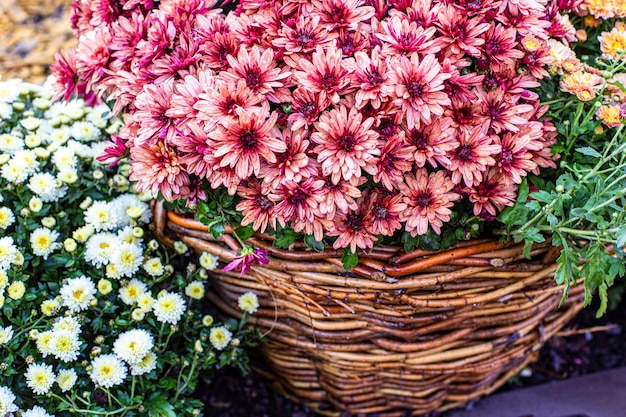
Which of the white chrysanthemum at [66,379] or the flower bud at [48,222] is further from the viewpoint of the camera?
the flower bud at [48,222]

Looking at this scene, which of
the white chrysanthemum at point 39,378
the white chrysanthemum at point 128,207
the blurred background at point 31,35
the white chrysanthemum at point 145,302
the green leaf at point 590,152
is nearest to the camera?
the green leaf at point 590,152

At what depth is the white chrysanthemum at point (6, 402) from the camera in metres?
1.18

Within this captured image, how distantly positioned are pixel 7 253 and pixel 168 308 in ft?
1.09

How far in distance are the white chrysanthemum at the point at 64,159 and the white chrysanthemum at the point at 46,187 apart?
32 mm

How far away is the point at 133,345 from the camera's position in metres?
1.29

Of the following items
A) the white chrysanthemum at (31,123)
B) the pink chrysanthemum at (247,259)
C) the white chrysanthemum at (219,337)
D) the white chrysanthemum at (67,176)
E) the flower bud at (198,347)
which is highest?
the white chrysanthemum at (31,123)

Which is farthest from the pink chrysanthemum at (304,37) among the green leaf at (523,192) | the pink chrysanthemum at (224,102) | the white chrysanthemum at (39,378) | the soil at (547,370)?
the soil at (547,370)

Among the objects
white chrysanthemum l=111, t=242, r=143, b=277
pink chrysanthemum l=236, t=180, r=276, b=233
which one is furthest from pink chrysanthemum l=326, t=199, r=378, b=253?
white chrysanthemum l=111, t=242, r=143, b=277

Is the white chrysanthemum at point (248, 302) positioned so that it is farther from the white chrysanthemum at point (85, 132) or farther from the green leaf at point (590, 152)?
the green leaf at point (590, 152)

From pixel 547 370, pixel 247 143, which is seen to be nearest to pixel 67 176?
pixel 247 143

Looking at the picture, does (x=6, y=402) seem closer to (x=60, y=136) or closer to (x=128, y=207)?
(x=128, y=207)

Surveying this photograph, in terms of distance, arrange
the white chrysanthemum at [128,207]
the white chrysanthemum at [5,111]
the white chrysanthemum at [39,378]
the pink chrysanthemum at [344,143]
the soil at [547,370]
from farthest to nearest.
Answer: the soil at [547,370] → the white chrysanthemum at [5,111] → the white chrysanthemum at [128,207] → the white chrysanthemum at [39,378] → the pink chrysanthemum at [344,143]

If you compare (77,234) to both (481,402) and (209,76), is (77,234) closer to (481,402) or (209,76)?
(209,76)

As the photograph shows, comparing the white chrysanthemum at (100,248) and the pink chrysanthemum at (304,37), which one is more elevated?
the pink chrysanthemum at (304,37)
